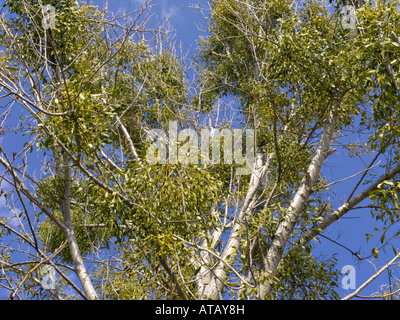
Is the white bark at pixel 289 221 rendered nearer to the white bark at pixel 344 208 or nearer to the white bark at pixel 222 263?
the white bark at pixel 344 208

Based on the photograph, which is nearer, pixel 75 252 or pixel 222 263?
pixel 75 252

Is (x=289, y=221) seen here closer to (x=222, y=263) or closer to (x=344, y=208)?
(x=344, y=208)

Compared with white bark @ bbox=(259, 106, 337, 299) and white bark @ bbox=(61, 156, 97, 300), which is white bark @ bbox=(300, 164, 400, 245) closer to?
white bark @ bbox=(259, 106, 337, 299)

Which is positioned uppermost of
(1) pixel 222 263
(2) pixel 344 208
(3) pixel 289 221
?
(2) pixel 344 208

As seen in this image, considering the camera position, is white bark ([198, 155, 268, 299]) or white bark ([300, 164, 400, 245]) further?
white bark ([300, 164, 400, 245])

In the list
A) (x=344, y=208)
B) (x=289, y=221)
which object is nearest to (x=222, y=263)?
(x=289, y=221)

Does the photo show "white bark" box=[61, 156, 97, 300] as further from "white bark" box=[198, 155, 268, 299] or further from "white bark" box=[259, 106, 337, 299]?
"white bark" box=[259, 106, 337, 299]

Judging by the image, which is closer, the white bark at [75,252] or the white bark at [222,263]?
the white bark at [75,252]

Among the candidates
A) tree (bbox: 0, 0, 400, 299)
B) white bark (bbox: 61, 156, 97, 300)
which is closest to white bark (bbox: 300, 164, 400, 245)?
tree (bbox: 0, 0, 400, 299)

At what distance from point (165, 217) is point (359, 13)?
3195 mm

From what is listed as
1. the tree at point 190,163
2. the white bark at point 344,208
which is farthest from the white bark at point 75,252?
the white bark at point 344,208

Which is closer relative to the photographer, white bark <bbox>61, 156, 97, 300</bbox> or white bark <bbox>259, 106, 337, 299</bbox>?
white bark <bbox>61, 156, 97, 300</bbox>
